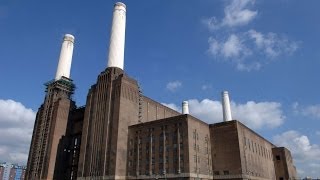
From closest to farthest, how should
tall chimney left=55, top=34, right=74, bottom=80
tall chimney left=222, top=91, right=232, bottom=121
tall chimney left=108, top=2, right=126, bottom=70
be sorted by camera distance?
tall chimney left=108, top=2, right=126, bottom=70 < tall chimney left=55, top=34, right=74, bottom=80 < tall chimney left=222, top=91, right=232, bottom=121

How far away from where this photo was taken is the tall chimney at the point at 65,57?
316 feet

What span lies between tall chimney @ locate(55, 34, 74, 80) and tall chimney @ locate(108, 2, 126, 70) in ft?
74.3

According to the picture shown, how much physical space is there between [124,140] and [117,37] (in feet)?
98.6

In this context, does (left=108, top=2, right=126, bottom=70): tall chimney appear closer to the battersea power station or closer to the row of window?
the battersea power station

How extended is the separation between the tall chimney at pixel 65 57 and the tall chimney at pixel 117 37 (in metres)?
22.6

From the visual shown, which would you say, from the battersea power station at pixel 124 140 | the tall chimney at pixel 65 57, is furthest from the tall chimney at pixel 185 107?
the tall chimney at pixel 65 57

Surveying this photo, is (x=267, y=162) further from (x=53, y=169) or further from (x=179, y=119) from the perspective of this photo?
(x=53, y=169)

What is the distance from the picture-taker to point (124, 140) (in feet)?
231

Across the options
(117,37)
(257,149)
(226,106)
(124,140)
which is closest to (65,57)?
(117,37)

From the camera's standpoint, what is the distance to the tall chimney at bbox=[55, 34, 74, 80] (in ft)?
316

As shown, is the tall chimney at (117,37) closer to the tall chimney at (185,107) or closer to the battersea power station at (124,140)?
the battersea power station at (124,140)

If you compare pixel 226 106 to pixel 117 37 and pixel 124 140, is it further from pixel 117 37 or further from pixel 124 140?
pixel 124 140

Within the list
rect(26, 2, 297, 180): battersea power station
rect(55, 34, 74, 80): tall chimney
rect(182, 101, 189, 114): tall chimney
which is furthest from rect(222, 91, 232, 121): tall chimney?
rect(55, 34, 74, 80): tall chimney

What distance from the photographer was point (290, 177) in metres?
95.6
